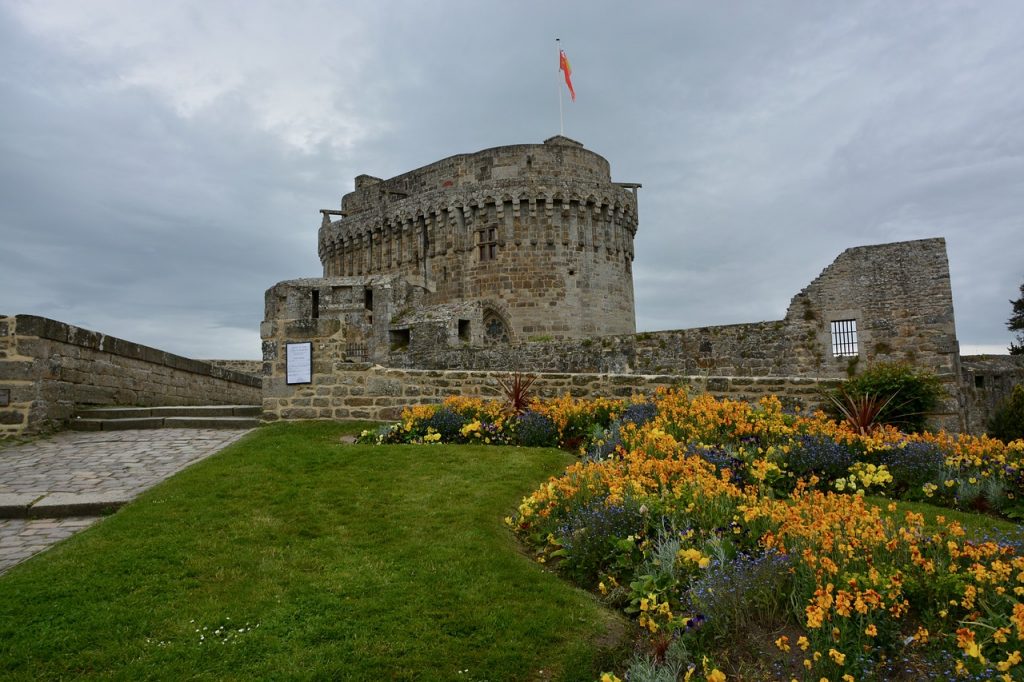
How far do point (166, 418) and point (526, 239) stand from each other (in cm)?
2000

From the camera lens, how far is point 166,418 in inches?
494

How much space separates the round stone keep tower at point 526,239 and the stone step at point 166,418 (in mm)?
15908

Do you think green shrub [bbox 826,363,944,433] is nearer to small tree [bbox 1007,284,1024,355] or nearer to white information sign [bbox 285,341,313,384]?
white information sign [bbox 285,341,313,384]

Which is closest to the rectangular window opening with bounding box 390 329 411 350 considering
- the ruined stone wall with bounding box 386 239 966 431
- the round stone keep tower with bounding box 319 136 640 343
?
the round stone keep tower with bounding box 319 136 640 343

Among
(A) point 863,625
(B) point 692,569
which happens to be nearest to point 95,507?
(B) point 692,569

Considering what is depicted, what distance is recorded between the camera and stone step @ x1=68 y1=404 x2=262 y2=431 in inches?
478

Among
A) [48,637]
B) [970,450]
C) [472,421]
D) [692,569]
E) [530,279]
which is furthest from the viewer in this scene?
[530,279]

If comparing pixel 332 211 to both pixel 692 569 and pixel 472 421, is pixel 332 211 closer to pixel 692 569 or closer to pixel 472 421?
pixel 472 421

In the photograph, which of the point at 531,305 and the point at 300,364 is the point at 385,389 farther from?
the point at 531,305

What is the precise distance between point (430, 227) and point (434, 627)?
28852 millimetres

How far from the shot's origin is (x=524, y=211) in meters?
29.8

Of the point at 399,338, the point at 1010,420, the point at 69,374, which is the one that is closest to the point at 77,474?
the point at 69,374

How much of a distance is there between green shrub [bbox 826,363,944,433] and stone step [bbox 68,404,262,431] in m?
11.5

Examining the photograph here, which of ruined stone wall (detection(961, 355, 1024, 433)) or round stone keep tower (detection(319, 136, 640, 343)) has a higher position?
round stone keep tower (detection(319, 136, 640, 343))
